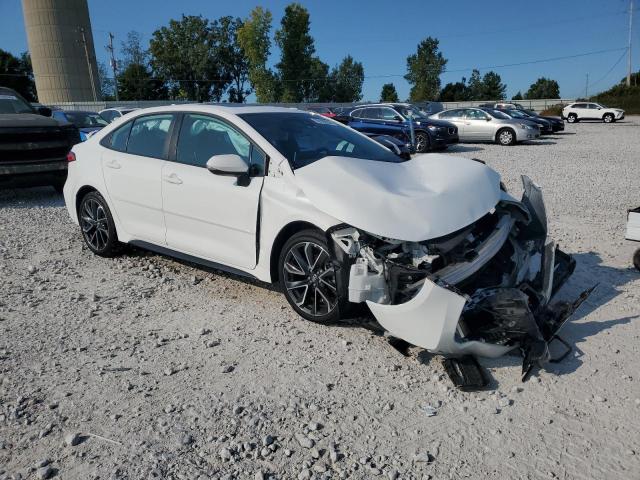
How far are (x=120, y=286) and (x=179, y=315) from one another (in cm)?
103

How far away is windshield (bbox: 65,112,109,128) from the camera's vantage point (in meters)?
14.2

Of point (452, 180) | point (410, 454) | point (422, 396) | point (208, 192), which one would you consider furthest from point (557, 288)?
point (208, 192)

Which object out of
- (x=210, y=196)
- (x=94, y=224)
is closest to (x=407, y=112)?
(x=94, y=224)

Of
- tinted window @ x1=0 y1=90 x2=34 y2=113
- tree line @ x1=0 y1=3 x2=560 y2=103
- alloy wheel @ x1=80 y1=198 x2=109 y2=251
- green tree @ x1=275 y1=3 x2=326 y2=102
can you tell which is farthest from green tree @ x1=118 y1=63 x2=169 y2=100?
alloy wheel @ x1=80 y1=198 x2=109 y2=251

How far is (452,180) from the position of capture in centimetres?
398

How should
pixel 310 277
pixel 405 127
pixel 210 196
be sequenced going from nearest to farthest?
pixel 310 277 < pixel 210 196 < pixel 405 127

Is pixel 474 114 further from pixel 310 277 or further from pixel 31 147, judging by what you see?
pixel 310 277

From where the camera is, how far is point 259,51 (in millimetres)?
60250

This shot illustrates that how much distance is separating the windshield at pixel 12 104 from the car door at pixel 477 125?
53.0 feet

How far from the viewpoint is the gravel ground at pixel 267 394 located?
8.44 feet

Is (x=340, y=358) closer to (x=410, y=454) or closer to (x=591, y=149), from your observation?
(x=410, y=454)

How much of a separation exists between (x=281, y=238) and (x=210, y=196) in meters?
0.81

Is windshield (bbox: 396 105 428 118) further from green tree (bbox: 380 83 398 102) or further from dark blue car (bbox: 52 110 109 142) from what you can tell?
green tree (bbox: 380 83 398 102)

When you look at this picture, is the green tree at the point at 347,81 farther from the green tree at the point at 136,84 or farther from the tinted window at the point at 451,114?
the tinted window at the point at 451,114
